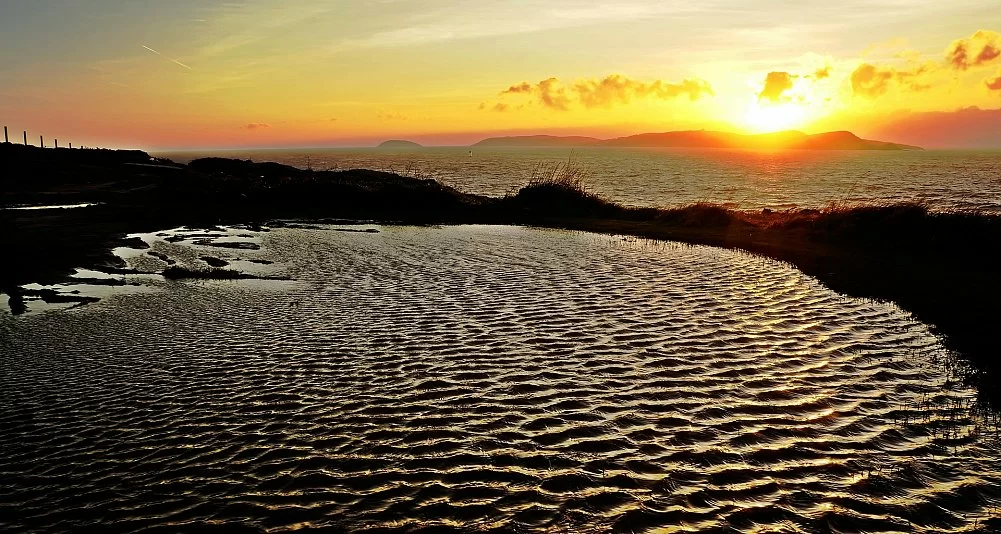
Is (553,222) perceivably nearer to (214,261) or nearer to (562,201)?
(562,201)

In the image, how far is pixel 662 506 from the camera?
7.43 meters

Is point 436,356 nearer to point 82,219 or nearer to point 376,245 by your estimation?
point 376,245

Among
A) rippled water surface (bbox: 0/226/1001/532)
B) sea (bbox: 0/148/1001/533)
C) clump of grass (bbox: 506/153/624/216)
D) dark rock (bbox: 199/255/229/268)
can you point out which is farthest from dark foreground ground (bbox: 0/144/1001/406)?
dark rock (bbox: 199/255/229/268)

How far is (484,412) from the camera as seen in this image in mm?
10352

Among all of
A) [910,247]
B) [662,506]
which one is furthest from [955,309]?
[662,506]

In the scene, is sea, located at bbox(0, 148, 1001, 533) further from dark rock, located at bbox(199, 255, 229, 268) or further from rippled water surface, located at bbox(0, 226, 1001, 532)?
dark rock, located at bbox(199, 255, 229, 268)

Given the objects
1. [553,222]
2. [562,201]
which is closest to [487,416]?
[553,222]

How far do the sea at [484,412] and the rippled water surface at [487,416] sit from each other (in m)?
0.05

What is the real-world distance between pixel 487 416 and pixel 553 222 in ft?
101

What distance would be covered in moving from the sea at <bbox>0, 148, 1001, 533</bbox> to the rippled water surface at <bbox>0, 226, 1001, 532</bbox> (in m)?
0.05

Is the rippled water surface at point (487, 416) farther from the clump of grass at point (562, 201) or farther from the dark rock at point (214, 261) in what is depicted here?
the clump of grass at point (562, 201)

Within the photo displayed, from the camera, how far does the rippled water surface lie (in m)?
7.43

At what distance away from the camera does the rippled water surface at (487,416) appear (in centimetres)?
743

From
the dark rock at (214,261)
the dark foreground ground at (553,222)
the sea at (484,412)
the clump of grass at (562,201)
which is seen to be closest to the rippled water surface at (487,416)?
the sea at (484,412)
